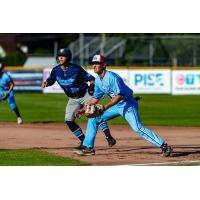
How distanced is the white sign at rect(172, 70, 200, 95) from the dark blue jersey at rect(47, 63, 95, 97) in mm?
27259

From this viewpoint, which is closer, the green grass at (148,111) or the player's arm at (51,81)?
the player's arm at (51,81)

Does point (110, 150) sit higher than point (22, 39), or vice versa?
point (22, 39)

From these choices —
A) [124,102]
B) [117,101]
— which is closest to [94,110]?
[117,101]

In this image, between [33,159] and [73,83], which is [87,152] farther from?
[73,83]

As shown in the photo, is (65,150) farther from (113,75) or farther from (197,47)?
(197,47)

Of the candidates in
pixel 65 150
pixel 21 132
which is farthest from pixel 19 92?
pixel 65 150

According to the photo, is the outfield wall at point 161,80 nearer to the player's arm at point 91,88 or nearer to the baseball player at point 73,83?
the baseball player at point 73,83

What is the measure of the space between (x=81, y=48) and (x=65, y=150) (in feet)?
124

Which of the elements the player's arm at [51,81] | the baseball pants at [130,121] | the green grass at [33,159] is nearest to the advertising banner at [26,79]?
the player's arm at [51,81]

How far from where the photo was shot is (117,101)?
13703 mm

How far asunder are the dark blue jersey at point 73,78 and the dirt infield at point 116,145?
125 centimetres

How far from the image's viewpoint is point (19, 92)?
144 ft

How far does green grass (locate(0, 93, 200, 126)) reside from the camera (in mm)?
25094

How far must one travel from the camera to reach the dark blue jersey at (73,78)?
15344 mm
